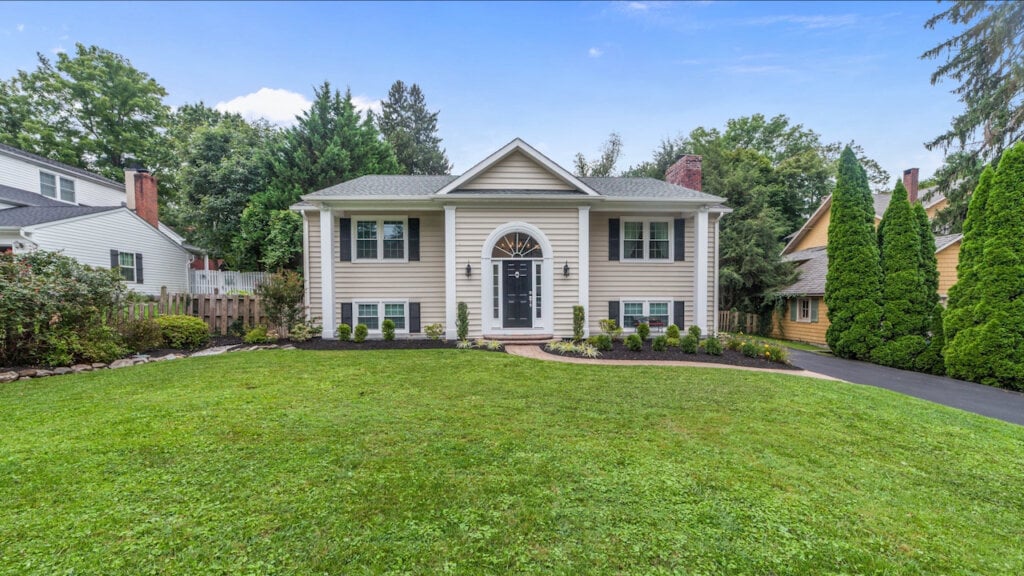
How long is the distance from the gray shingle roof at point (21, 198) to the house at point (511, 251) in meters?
13.9

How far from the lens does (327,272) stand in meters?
A: 11.1

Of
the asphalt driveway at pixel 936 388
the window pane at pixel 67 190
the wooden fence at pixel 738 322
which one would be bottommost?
the asphalt driveway at pixel 936 388

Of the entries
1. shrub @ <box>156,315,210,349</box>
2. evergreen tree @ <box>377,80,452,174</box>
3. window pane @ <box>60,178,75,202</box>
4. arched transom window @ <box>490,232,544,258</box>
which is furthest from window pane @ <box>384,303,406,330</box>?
evergreen tree @ <box>377,80,452,174</box>

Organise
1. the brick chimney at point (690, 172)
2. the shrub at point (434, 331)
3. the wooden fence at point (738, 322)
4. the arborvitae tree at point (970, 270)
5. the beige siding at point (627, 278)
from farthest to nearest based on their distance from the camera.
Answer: the wooden fence at point (738, 322), the brick chimney at point (690, 172), the beige siding at point (627, 278), the shrub at point (434, 331), the arborvitae tree at point (970, 270)

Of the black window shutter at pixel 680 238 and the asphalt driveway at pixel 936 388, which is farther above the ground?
the black window shutter at pixel 680 238

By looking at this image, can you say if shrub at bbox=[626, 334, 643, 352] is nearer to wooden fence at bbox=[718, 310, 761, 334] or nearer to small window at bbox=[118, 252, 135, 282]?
wooden fence at bbox=[718, 310, 761, 334]

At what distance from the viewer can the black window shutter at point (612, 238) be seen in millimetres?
11938

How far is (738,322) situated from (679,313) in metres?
9.63

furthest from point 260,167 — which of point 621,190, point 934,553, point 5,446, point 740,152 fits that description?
point 740,152

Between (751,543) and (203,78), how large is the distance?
23.9 meters

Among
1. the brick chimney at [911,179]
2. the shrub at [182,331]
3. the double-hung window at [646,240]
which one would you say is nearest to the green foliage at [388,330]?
the shrub at [182,331]

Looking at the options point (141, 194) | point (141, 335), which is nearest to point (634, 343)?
point (141, 335)

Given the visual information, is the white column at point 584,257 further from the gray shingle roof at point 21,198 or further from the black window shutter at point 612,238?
the gray shingle roof at point 21,198

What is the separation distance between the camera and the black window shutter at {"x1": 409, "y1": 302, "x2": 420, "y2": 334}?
11766mm
